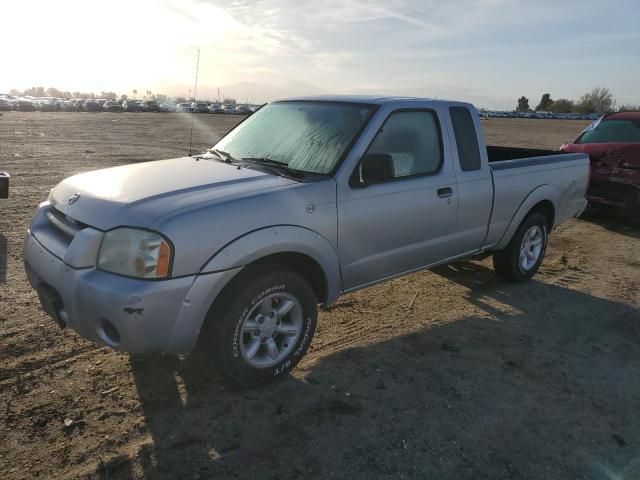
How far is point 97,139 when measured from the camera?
20.5 metres

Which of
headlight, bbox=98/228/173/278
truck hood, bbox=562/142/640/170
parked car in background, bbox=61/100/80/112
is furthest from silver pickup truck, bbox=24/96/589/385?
parked car in background, bbox=61/100/80/112

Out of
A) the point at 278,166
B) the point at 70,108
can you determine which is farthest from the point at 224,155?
the point at 70,108

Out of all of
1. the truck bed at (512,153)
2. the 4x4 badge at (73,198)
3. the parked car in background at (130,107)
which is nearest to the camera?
the 4x4 badge at (73,198)

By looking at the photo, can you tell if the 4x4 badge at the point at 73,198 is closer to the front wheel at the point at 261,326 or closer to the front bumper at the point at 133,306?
the front bumper at the point at 133,306

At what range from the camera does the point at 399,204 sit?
12.9 ft

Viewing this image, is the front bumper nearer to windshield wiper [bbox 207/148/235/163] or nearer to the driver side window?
windshield wiper [bbox 207/148/235/163]

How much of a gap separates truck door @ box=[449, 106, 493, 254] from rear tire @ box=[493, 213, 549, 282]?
76 cm

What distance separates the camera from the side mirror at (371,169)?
3.62 meters

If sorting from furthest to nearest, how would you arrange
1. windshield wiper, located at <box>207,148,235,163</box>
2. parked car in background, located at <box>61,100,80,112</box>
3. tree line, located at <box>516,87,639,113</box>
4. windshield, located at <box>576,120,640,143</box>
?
tree line, located at <box>516,87,639,113</box> → parked car in background, located at <box>61,100,80,112</box> → windshield, located at <box>576,120,640,143</box> → windshield wiper, located at <box>207,148,235,163</box>

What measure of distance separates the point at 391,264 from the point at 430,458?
1.64 metres

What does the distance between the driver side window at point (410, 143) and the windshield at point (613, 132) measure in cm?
587

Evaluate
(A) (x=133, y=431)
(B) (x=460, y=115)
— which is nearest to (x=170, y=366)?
(A) (x=133, y=431)

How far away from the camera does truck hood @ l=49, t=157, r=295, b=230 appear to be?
2910 millimetres

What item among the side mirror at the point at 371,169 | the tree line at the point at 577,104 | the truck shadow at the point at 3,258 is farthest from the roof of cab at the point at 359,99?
the tree line at the point at 577,104
